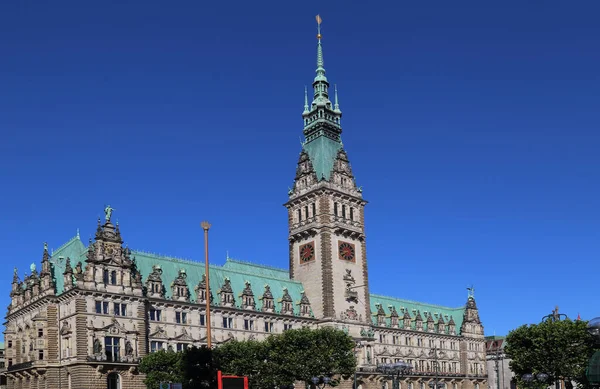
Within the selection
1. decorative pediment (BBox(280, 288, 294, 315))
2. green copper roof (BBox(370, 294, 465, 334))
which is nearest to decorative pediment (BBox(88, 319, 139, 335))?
decorative pediment (BBox(280, 288, 294, 315))

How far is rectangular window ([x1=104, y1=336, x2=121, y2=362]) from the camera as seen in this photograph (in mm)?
102938

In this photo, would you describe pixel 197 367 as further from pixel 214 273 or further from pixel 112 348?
pixel 214 273

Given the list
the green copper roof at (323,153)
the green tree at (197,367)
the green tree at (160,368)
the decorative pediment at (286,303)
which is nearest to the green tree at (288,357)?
the green tree at (160,368)

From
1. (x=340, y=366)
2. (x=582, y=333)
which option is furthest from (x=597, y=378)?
(x=340, y=366)

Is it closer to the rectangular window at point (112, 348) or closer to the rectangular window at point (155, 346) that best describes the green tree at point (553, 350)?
the rectangular window at point (155, 346)

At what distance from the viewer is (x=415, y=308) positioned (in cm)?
17325

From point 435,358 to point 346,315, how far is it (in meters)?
41.1

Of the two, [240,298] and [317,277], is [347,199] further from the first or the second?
[240,298]

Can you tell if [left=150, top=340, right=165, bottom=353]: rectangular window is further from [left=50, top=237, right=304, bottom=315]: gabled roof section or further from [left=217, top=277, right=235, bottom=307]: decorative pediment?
[left=217, top=277, right=235, bottom=307]: decorative pediment

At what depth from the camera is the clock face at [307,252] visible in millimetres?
142125

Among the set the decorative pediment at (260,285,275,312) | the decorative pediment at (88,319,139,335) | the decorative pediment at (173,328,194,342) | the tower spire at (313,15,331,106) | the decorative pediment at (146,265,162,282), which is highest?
the tower spire at (313,15,331,106)

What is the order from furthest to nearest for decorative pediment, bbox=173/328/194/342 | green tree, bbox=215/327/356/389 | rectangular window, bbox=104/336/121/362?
decorative pediment, bbox=173/328/194/342
green tree, bbox=215/327/356/389
rectangular window, bbox=104/336/121/362

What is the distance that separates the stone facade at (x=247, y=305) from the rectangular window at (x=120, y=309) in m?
0.17

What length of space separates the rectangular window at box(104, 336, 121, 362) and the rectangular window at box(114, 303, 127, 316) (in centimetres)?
380
